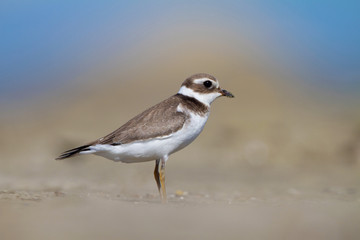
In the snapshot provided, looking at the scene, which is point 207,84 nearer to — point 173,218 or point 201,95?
point 201,95

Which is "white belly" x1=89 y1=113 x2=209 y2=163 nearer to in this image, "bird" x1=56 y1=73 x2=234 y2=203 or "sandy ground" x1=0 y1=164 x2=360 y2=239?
"bird" x1=56 y1=73 x2=234 y2=203

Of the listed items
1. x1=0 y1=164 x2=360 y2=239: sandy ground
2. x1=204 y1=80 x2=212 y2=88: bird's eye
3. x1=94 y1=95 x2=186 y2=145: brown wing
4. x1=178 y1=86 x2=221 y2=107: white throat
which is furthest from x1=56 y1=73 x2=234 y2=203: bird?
x1=0 y1=164 x2=360 y2=239: sandy ground

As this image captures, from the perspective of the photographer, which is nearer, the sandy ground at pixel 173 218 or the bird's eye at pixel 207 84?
the sandy ground at pixel 173 218

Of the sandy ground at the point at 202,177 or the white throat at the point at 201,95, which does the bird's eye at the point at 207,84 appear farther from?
the sandy ground at the point at 202,177

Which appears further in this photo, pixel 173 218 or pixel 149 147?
pixel 149 147

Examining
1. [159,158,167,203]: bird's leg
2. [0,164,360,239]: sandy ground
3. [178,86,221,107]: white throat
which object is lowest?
A: [0,164,360,239]: sandy ground

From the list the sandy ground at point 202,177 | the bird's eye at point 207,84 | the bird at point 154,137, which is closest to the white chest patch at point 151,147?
the bird at point 154,137

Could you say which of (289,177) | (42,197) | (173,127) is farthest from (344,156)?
(42,197)

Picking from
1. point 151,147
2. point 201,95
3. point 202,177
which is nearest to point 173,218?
point 151,147
